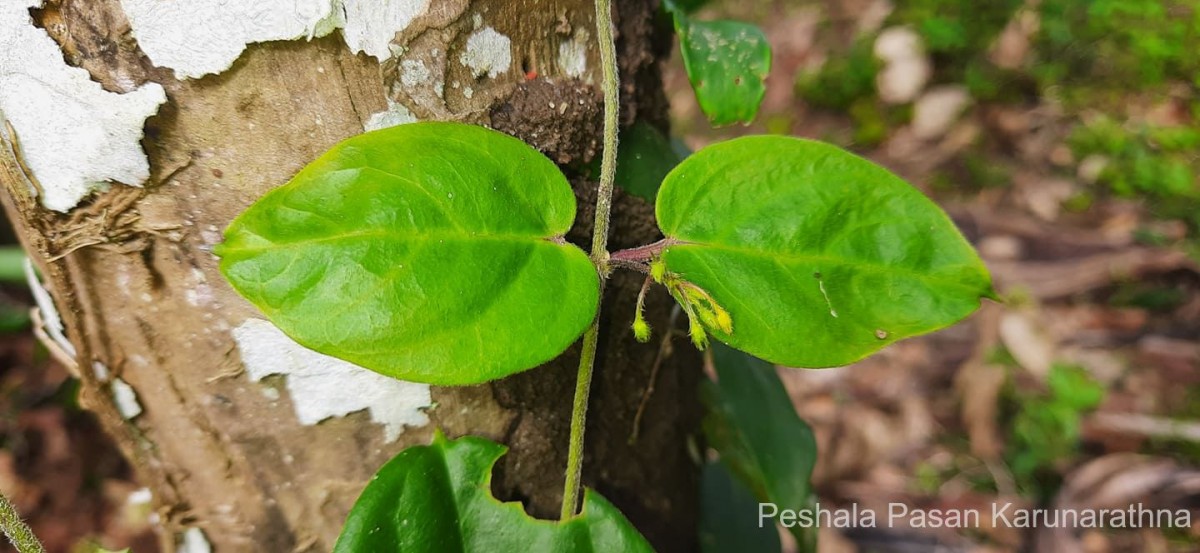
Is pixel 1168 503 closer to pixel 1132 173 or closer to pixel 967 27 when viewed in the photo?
pixel 1132 173

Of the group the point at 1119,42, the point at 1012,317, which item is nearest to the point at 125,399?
the point at 1012,317

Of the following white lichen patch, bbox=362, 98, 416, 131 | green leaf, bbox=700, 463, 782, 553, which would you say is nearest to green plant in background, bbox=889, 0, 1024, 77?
green leaf, bbox=700, 463, 782, 553

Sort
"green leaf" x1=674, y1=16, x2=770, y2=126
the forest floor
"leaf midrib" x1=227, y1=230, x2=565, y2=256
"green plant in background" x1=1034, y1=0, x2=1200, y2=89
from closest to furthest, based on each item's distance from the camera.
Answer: "leaf midrib" x1=227, y1=230, x2=565, y2=256 < "green leaf" x1=674, y1=16, x2=770, y2=126 < the forest floor < "green plant in background" x1=1034, y1=0, x2=1200, y2=89

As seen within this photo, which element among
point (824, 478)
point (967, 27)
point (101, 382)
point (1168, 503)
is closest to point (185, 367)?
point (101, 382)

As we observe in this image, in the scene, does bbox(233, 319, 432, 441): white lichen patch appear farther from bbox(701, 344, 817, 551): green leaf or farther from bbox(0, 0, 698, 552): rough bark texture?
bbox(701, 344, 817, 551): green leaf

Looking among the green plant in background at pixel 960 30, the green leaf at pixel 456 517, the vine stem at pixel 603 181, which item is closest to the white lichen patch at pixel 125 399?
the green leaf at pixel 456 517

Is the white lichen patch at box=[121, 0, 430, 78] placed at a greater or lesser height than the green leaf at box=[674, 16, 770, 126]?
greater

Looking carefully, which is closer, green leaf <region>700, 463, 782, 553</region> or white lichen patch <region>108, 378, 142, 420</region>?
white lichen patch <region>108, 378, 142, 420</region>
